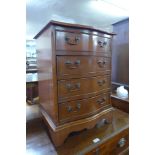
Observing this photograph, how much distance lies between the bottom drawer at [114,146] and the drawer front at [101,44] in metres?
0.73

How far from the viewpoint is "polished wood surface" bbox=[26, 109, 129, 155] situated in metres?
0.95

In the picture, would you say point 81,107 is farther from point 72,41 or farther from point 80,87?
point 72,41

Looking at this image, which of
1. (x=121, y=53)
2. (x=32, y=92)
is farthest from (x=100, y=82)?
(x=121, y=53)

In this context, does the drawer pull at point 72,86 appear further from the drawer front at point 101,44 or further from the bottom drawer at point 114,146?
the bottom drawer at point 114,146

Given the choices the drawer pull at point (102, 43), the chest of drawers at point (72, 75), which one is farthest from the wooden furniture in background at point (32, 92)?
the drawer pull at point (102, 43)

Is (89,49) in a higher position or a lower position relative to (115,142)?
higher

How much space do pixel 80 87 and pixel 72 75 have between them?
0.40ft

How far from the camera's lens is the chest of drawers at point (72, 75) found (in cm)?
94

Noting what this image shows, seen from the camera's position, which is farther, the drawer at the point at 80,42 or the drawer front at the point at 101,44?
the drawer front at the point at 101,44

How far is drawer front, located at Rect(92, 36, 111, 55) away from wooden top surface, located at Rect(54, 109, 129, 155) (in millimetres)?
673
